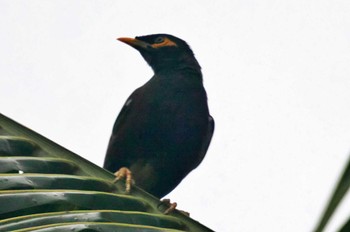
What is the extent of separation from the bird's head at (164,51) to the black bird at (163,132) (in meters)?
0.15

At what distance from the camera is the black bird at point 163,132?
15.6 feet

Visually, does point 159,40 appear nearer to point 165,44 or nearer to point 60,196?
point 165,44

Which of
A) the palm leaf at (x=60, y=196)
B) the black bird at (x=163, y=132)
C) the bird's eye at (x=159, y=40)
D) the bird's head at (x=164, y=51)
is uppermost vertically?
the bird's eye at (x=159, y=40)

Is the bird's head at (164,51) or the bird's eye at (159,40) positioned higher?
the bird's eye at (159,40)

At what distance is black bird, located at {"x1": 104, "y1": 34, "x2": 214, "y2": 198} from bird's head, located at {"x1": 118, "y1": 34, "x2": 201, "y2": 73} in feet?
0.49

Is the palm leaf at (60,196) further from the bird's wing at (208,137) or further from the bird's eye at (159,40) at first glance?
the bird's eye at (159,40)

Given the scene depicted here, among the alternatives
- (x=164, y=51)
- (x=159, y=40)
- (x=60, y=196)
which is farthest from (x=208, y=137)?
(x=60, y=196)

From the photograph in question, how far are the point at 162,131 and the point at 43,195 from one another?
3634 millimetres

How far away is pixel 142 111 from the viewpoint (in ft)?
16.0

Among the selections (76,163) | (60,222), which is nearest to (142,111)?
(76,163)

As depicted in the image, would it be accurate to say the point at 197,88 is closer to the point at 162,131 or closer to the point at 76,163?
the point at 162,131

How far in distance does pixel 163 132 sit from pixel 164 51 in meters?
0.98

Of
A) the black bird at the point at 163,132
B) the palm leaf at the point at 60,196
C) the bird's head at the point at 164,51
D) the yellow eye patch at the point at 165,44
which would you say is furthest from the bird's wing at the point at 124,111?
the palm leaf at the point at 60,196

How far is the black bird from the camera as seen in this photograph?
4758 mm
